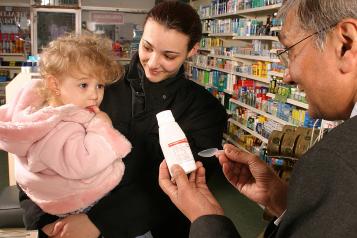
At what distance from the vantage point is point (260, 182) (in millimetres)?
1218

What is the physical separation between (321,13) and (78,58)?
0.83 m

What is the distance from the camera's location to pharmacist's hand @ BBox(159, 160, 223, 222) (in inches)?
36.8

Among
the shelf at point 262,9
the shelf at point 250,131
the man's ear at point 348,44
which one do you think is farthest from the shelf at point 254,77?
the man's ear at point 348,44

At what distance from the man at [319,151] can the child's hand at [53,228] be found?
404 millimetres

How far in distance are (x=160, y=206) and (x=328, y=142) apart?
80 centimetres

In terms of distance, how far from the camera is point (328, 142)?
0.66m

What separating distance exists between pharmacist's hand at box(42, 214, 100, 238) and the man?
1.05ft

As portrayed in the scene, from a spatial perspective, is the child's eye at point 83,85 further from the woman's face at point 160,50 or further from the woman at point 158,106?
the woman's face at point 160,50

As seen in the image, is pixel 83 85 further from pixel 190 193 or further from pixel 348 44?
pixel 348 44

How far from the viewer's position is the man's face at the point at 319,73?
2.61ft

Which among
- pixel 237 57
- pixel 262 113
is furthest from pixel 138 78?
pixel 237 57

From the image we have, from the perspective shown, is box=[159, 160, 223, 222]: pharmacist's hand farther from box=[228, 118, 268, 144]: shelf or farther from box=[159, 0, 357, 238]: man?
box=[228, 118, 268, 144]: shelf

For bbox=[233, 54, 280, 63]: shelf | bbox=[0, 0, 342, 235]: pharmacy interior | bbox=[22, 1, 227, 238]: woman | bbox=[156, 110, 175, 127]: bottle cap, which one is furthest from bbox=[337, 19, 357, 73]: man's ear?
bbox=[233, 54, 280, 63]: shelf

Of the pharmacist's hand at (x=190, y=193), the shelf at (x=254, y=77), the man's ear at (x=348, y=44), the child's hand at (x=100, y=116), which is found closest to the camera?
the man's ear at (x=348, y=44)
